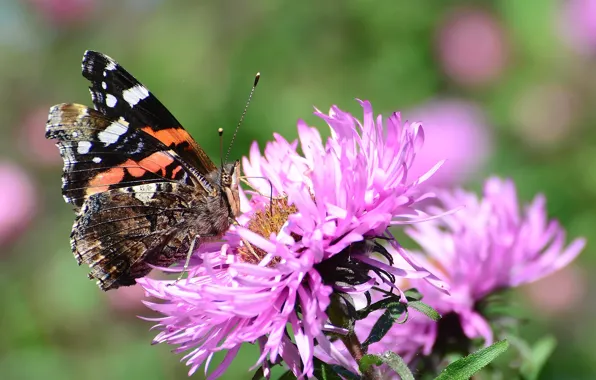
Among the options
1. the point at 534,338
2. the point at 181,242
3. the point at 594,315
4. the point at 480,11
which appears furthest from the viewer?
the point at 480,11

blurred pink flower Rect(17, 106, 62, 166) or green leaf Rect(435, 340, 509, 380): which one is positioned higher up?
blurred pink flower Rect(17, 106, 62, 166)

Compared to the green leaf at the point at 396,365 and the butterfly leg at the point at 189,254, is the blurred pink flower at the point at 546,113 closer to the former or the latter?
the butterfly leg at the point at 189,254

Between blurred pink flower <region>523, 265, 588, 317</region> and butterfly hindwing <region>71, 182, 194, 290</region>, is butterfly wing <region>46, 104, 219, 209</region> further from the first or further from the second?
blurred pink flower <region>523, 265, 588, 317</region>

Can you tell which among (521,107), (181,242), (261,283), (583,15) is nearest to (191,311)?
(261,283)

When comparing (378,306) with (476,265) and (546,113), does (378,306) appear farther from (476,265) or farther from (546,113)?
(546,113)

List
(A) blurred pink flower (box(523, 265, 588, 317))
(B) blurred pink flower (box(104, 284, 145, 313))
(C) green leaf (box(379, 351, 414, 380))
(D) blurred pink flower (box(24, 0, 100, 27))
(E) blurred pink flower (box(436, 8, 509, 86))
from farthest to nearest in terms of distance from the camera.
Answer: (D) blurred pink flower (box(24, 0, 100, 27))
(E) blurred pink flower (box(436, 8, 509, 86))
(A) blurred pink flower (box(523, 265, 588, 317))
(B) blurred pink flower (box(104, 284, 145, 313))
(C) green leaf (box(379, 351, 414, 380))

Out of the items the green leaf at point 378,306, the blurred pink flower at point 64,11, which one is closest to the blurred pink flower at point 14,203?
the blurred pink flower at point 64,11

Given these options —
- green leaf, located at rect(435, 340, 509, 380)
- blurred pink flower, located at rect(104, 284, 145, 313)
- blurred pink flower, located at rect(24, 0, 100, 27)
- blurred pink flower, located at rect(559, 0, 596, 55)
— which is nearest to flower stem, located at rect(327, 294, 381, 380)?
green leaf, located at rect(435, 340, 509, 380)

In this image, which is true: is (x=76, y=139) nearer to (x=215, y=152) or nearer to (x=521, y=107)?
(x=215, y=152)
